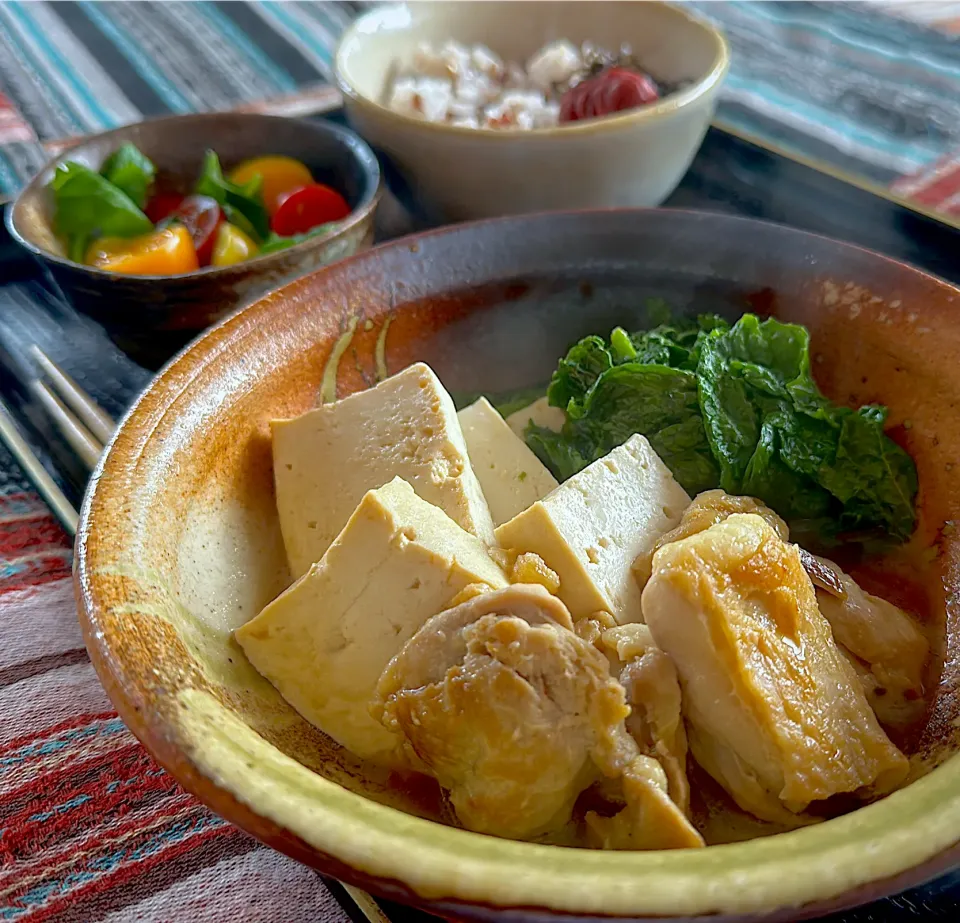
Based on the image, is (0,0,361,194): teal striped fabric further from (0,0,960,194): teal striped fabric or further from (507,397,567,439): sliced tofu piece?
(507,397,567,439): sliced tofu piece

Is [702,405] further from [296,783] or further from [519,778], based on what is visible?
[296,783]

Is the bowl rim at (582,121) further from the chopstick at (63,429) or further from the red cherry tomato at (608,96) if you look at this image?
the chopstick at (63,429)

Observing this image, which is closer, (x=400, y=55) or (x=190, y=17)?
(x=400, y=55)

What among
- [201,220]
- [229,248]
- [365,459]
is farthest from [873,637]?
[201,220]

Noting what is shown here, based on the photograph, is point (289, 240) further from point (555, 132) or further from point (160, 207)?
point (555, 132)

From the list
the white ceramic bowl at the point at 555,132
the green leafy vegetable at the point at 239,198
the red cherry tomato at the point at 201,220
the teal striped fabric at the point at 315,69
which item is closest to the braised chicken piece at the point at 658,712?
the white ceramic bowl at the point at 555,132

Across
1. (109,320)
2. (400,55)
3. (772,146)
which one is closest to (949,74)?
(772,146)

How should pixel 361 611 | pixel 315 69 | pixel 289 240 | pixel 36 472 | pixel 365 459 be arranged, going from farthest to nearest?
pixel 315 69
pixel 289 240
pixel 36 472
pixel 365 459
pixel 361 611
